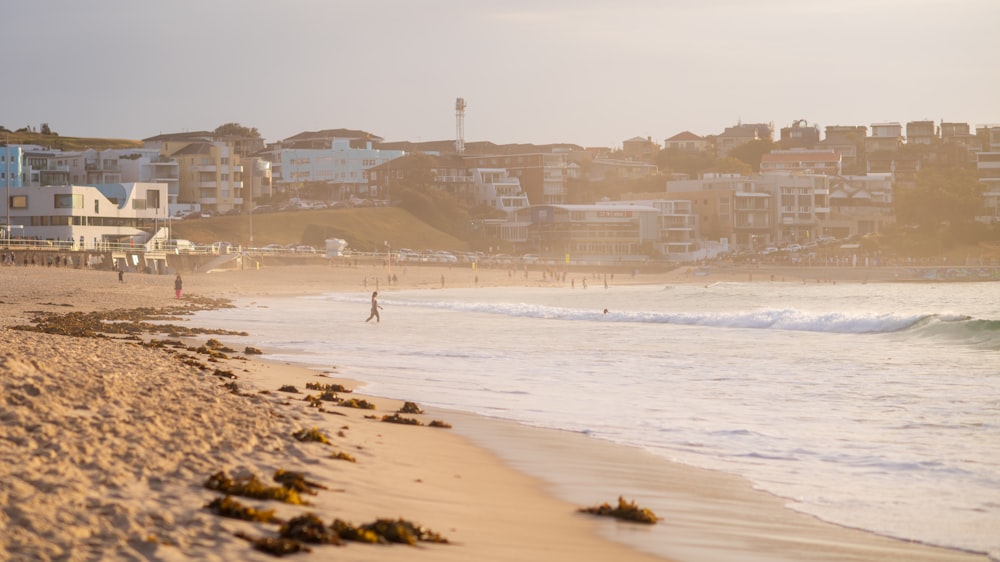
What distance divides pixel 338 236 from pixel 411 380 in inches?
3558

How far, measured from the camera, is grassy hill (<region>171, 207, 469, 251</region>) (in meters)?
99.9

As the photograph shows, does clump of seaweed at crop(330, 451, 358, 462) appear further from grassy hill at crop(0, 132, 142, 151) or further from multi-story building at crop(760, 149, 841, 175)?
grassy hill at crop(0, 132, 142, 151)

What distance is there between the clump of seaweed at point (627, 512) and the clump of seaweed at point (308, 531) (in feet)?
7.85

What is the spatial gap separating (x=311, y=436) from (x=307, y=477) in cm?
142

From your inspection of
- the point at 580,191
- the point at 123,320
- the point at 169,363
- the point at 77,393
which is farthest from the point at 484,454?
the point at 580,191

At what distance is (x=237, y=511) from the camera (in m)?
6.15

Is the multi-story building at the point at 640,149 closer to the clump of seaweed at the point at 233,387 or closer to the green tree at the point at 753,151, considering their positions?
the green tree at the point at 753,151

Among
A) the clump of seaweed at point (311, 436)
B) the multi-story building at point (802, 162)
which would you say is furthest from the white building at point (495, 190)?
the clump of seaweed at point (311, 436)

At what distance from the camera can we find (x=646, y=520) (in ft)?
25.1

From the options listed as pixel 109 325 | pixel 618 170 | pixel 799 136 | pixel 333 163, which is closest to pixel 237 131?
pixel 333 163

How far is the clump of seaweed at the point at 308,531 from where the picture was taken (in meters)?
5.95

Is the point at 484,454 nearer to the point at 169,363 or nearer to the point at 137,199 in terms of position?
the point at 169,363

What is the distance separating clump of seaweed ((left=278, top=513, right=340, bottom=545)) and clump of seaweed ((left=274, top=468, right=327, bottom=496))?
3.02 feet

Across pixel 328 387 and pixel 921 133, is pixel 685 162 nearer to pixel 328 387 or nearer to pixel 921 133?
pixel 921 133
